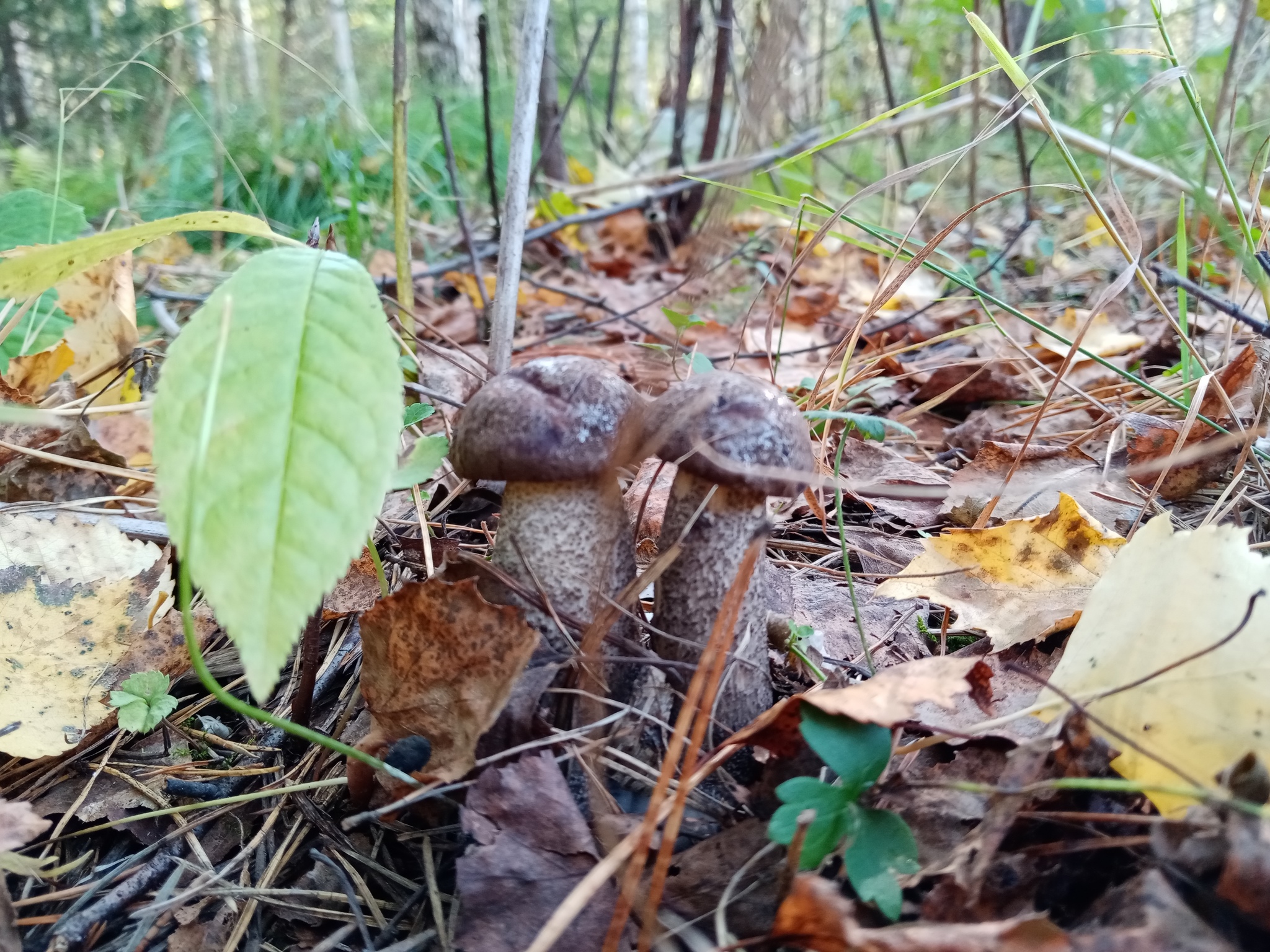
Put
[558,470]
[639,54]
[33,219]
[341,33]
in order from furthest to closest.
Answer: [639,54] → [341,33] → [33,219] → [558,470]

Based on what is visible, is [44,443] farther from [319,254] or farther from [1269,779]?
[1269,779]

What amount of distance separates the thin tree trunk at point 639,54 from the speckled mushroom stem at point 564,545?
1527 centimetres

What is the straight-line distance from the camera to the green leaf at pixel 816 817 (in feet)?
3.39

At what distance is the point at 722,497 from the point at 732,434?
0.65 ft

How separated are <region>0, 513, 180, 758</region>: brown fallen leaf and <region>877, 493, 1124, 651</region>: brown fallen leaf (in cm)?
159

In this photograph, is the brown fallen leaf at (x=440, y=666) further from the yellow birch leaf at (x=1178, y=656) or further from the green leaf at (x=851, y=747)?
the yellow birch leaf at (x=1178, y=656)

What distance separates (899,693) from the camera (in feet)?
3.67

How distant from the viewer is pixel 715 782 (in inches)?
51.4

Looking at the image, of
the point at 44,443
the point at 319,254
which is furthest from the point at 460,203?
the point at 319,254

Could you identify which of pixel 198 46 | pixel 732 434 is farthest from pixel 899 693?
pixel 198 46

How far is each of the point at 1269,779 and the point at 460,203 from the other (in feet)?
9.67

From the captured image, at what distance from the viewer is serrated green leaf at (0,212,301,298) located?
1.18 metres

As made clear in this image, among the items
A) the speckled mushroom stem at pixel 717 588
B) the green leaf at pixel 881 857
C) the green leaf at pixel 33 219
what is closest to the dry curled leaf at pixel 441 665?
the speckled mushroom stem at pixel 717 588

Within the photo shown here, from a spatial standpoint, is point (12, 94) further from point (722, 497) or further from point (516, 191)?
point (722, 497)
